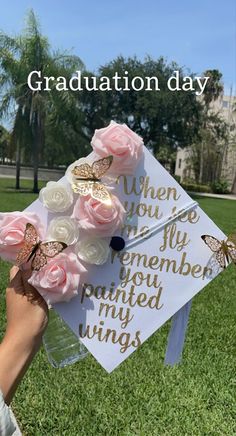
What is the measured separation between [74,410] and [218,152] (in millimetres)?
40742

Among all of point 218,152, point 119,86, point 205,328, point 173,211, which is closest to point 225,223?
point 205,328

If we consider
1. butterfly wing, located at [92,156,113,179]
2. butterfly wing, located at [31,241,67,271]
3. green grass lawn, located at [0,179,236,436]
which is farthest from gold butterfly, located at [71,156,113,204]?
green grass lawn, located at [0,179,236,436]

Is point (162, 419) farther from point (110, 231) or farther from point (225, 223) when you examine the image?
point (225, 223)

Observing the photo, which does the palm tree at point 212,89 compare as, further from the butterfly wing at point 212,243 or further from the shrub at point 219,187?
the butterfly wing at point 212,243

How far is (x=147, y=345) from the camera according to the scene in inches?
137

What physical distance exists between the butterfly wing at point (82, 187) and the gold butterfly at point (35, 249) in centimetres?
13

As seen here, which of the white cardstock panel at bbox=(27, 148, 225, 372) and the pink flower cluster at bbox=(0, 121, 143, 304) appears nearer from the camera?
the pink flower cluster at bbox=(0, 121, 143, 304)

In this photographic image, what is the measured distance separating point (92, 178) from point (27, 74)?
69.4 ft

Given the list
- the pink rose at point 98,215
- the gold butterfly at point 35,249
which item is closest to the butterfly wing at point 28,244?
the gold butterfly at point 35,249

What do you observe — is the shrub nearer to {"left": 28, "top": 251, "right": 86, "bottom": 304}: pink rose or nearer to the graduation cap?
the graduation cap

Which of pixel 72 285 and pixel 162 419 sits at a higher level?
pixel 72 285

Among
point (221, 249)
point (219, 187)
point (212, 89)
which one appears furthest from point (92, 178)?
point (212, 89)

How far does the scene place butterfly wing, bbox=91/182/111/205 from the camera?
3.73 ft

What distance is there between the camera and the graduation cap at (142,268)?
3.91 feet
